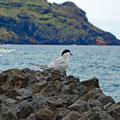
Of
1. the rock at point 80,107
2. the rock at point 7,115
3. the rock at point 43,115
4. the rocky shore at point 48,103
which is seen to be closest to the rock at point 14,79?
the rocky shore at point 48,103

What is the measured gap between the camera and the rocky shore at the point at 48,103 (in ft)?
20.1

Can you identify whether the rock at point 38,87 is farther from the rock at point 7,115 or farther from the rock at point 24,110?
the rock at point 7,115

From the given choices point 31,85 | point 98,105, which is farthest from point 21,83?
point 98,105

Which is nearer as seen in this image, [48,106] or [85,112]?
[85,112]

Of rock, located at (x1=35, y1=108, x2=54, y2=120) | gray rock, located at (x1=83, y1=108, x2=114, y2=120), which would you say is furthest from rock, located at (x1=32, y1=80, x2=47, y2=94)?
gray rock, located at (x1=83, y1=108, x2=114, y2=120)

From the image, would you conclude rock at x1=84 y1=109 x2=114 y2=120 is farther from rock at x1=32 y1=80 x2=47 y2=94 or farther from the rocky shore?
rock at x1=32 y1=80 x2=47 y2=94

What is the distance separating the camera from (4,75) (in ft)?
30.8

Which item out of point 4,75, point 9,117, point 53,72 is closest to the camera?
point 9,117

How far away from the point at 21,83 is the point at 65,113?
2809mm

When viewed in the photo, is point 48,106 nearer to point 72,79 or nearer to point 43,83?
point 43,83

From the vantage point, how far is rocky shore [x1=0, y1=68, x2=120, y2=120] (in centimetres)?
611

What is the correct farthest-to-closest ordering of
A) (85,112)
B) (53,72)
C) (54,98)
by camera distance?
(53,72) < (54,98) < (85,112)

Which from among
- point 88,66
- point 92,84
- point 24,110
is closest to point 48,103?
point 24,110

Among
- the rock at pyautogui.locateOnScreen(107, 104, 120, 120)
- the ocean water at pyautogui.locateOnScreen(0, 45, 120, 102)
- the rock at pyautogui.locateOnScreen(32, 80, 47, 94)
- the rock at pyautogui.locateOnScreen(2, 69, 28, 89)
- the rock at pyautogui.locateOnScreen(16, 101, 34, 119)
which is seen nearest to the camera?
the rock at pyautogui.locateOnScreen(16, 101, 34, 119)
